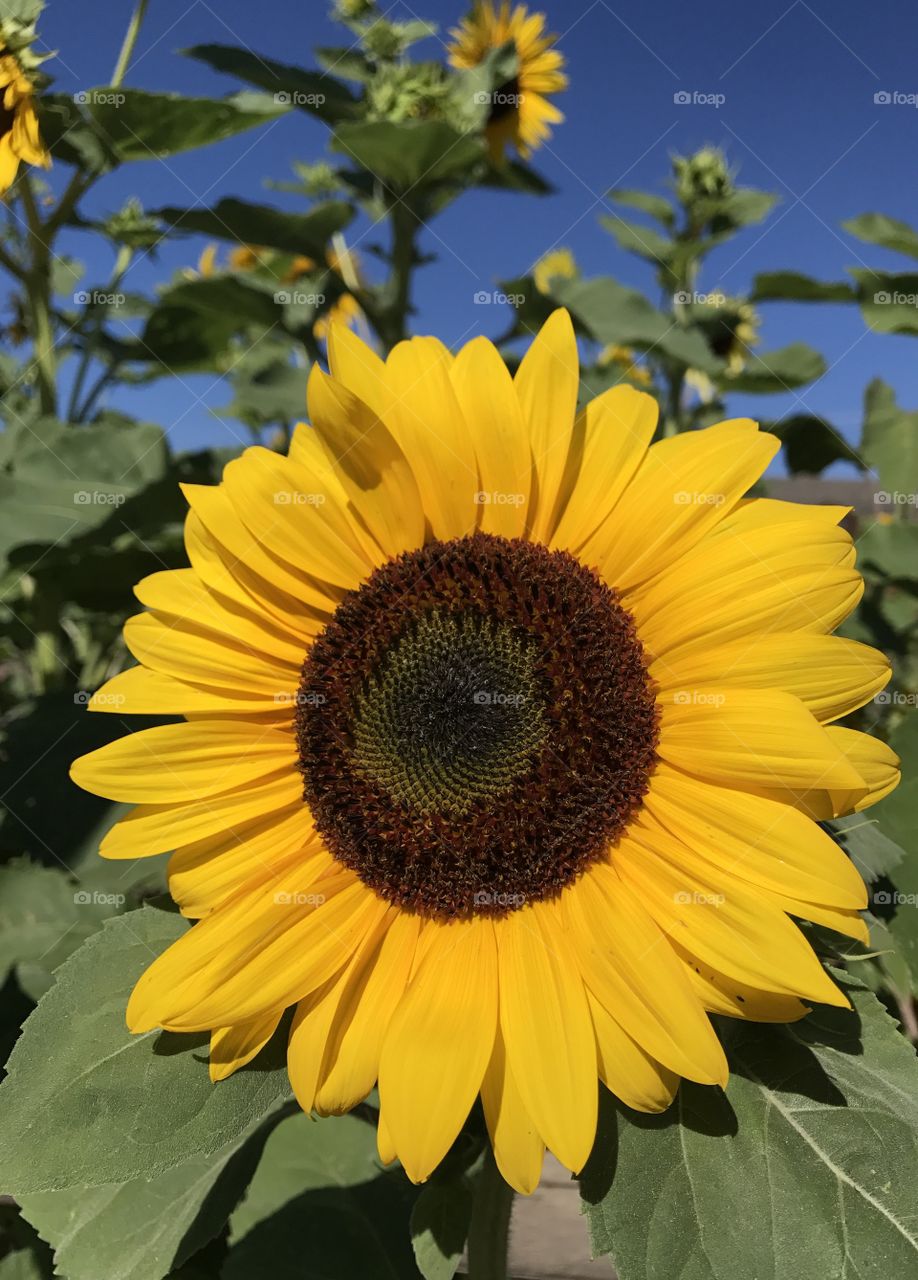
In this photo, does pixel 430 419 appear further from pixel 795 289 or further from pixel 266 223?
pixel 795 289

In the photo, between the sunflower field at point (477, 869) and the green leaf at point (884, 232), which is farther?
the green leaf at point (884, 232)

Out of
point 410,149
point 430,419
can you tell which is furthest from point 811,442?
point 430,419

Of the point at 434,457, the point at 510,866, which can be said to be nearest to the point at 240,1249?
the point at 510,866

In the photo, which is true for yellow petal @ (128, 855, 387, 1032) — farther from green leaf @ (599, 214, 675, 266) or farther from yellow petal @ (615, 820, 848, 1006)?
green leaf @ (599, 214, 675, 266)

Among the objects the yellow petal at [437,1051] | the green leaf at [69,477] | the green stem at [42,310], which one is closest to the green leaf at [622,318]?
the green leaf at [69,477]

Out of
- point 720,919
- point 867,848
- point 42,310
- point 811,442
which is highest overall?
point 811,442

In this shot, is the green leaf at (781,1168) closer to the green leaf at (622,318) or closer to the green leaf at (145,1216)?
the green leaf at (145,1216)
